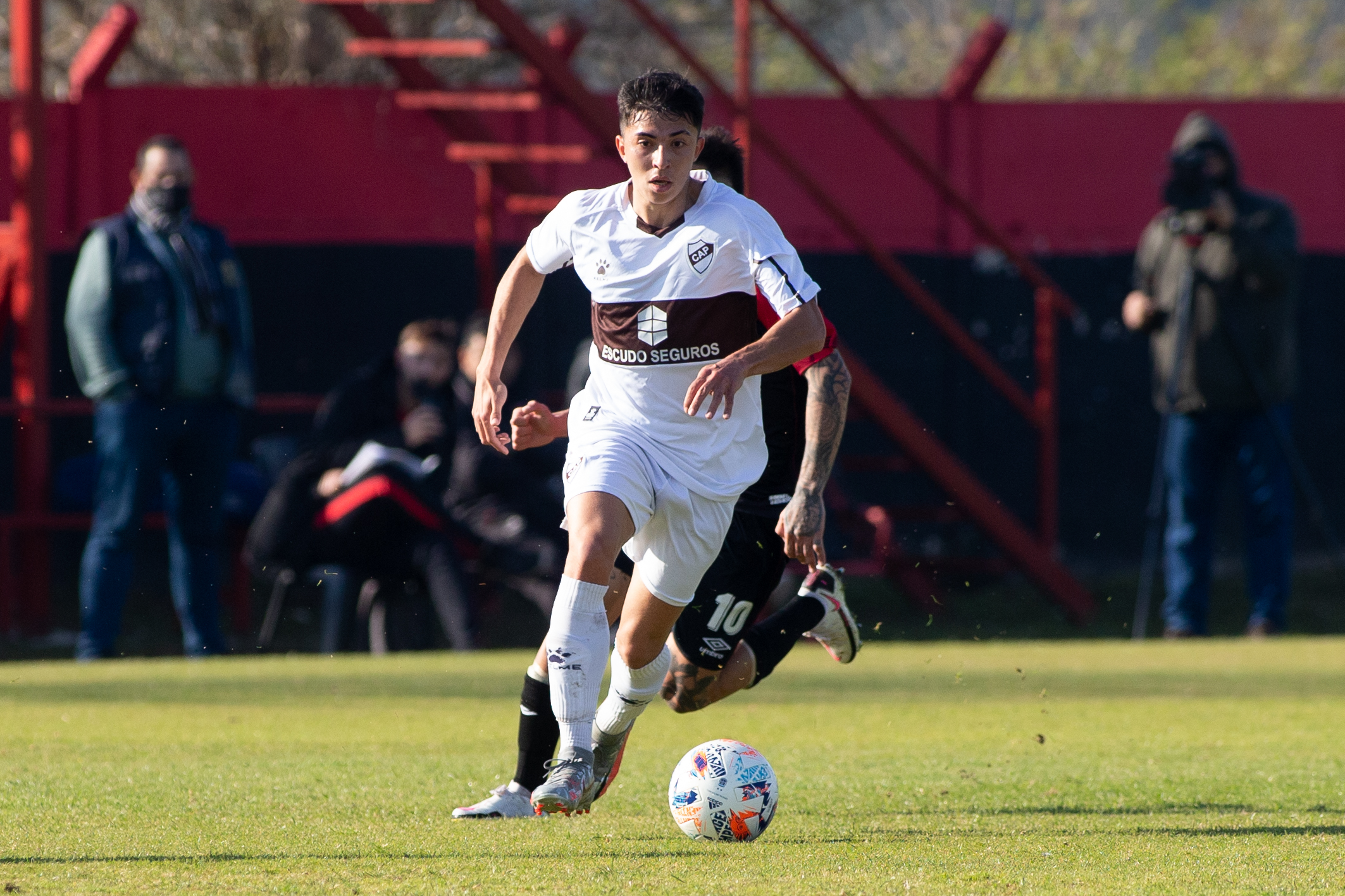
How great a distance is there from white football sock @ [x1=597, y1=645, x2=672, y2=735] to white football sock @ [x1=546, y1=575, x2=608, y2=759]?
0.34 meters

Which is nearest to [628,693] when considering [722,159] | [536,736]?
[536,736]

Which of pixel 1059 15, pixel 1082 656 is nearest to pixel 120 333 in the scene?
pixel 1082 656

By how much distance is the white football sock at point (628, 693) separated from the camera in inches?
220

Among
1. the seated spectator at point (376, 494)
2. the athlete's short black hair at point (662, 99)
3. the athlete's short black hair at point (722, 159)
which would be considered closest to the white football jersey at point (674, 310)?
the athlete's short black hair at point (662, 99)

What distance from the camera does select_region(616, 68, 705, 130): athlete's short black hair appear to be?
5.29 meters

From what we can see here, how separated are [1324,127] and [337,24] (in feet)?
25.0

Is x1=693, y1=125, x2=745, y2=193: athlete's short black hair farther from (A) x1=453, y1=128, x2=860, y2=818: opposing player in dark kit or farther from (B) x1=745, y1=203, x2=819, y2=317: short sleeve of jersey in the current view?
(B) x1=745, y1=203, x2=819, y2=317: short sleeve of jersey

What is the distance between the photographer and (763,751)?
7.01 meters

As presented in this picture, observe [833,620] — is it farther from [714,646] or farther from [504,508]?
[504,508]

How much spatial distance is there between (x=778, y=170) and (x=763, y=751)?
7384mm

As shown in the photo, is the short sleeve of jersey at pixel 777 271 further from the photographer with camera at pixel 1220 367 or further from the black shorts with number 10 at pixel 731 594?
the photographer with camera at pixel 1220 367

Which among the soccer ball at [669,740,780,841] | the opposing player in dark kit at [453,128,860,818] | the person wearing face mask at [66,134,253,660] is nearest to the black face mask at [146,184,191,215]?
the person wearing face mask at [66,134,253,660]

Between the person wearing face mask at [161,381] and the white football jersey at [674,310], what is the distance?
16.3 ft

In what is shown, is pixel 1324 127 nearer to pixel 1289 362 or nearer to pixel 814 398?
pixel 1289 362
